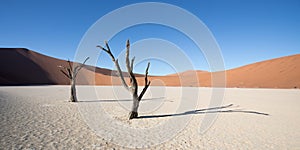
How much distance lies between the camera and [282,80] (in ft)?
139

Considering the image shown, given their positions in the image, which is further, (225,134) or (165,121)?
(165,121)

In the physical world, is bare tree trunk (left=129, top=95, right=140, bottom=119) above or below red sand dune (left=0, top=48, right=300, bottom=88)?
below

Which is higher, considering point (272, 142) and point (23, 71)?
point (23, 71)

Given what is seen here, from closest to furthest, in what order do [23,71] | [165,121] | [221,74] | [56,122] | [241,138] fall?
[241,138] < [56,122] < [165,121] < [23,71] < [221,74]

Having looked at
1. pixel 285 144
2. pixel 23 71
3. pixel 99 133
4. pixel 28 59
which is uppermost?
pixel 28 59

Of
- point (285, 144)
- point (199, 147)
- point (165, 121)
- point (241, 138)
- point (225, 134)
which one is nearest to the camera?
point (199, 147)

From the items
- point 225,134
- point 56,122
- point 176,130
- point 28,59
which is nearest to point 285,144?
point 225,134

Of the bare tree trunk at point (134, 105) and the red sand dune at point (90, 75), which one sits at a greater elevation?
the red sand dune at point (90, 75)

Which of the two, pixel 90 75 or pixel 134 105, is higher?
pixel 90 75

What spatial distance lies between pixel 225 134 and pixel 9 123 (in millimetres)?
9039

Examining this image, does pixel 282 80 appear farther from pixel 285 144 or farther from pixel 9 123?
pixel 9 123

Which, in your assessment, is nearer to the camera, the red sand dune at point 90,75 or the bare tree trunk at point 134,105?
the bare tree trunk at point 134,105

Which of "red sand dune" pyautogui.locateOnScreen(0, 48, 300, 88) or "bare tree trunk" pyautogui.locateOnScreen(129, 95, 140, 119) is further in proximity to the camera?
"red sand dune" pyautogui.locateOnScreen(0, 48, 300, 88)

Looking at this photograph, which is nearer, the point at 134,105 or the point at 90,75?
the point at 134,105
